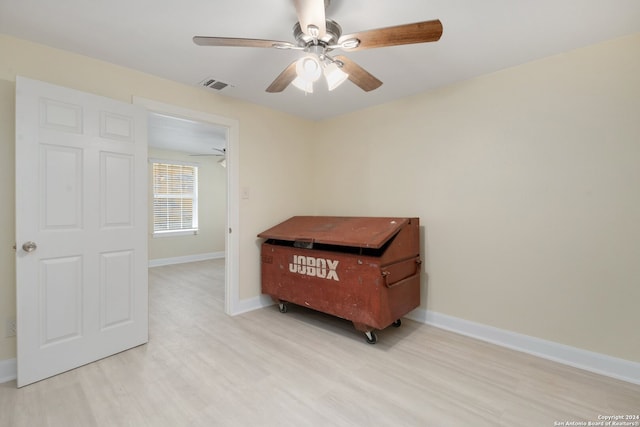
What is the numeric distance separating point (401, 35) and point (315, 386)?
205cm

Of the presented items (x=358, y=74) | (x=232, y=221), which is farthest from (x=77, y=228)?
(x=358, y=74)

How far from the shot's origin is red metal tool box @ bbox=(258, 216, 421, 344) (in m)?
2.27

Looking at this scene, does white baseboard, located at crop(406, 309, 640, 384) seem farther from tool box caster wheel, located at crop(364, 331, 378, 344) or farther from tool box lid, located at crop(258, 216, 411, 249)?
tool box lid, located at crop(258, 216, 411, 249)

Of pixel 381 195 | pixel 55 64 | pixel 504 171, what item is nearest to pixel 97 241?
pixel 55 64

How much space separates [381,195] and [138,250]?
236cm

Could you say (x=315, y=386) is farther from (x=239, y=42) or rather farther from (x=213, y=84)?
(x=213, y=84)

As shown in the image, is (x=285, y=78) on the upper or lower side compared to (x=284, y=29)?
lower

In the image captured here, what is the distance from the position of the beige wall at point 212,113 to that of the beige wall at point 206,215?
3322 mm

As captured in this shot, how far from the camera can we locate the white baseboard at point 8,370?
6.12 ft

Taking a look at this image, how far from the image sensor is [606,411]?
1.58 meters

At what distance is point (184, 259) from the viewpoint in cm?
593

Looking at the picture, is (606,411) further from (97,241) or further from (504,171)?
(97,241)

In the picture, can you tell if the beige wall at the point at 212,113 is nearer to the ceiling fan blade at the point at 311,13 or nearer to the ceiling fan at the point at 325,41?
the ceiling fan at the point at 325,41

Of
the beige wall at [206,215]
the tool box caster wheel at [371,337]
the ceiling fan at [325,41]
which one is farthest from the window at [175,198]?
the tool box caster wheel at [371,337]
